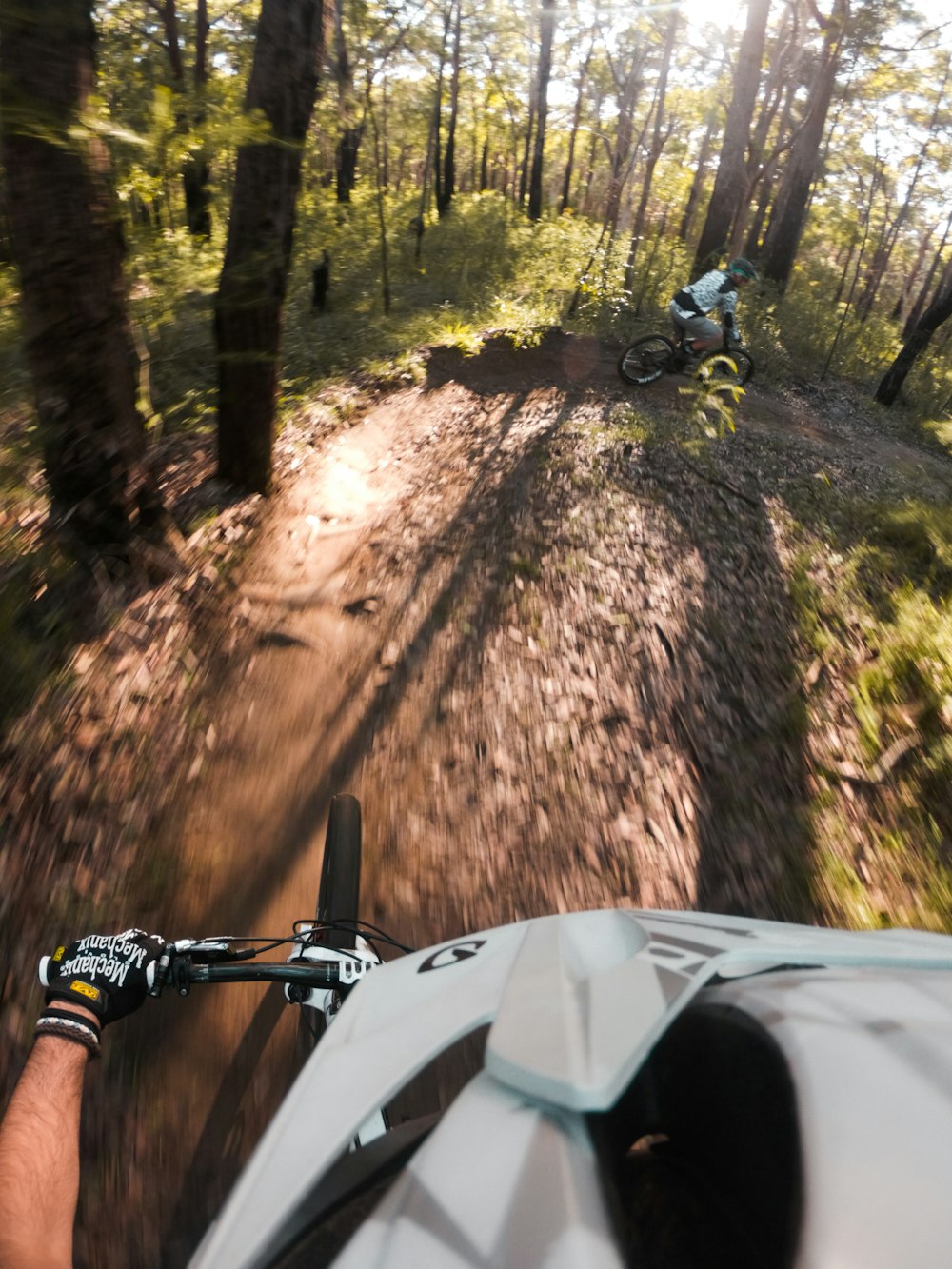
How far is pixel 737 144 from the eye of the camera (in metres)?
13.7

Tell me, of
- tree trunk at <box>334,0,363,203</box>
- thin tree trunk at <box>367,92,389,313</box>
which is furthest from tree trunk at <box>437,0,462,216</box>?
thin tree trunk at <box>367,92,389,313</box>

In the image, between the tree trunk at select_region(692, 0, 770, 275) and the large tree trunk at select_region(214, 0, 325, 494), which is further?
the tree trunk at select_region(692, 0, 770, 275)

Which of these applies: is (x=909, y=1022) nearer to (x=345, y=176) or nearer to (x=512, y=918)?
(x=512, y=918)

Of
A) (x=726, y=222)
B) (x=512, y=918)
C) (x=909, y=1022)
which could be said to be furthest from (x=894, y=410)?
(x=909, y=1022)

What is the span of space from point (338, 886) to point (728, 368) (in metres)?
11.2

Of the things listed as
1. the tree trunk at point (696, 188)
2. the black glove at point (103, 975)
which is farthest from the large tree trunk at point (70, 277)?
the tree trunk at point (696, 188)

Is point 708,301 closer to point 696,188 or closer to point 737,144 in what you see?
point 737,144

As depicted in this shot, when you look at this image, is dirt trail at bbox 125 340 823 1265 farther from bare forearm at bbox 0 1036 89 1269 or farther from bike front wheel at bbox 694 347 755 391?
bike front wheel at bbox 694 347 755 391

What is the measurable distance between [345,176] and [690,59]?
49.7 feet

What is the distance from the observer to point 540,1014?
3.61 ft

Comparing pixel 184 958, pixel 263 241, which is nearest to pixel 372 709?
pixel 184 958

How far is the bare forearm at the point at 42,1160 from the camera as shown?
1.32m

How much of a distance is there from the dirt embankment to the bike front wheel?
14.2 feet

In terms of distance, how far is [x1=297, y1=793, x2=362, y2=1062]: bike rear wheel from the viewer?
2246 millimetres
